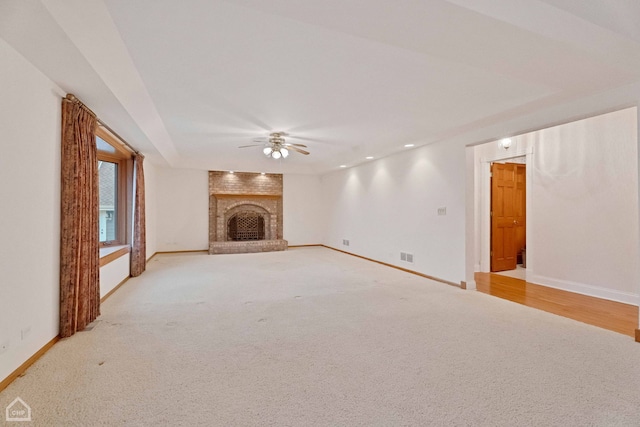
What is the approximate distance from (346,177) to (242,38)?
6.24m

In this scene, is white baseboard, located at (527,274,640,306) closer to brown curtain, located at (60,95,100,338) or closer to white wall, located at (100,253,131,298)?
brown curtain, located at (60,95,100,338)

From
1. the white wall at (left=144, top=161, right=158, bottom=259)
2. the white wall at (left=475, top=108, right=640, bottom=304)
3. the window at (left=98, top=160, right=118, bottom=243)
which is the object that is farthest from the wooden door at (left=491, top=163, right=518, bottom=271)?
the white wall at (left=144, top=161, right=158, bottom=259)

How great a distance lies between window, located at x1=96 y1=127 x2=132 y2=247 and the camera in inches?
193

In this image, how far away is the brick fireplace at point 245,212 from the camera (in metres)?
8.61

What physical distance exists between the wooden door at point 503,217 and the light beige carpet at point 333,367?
7.56 ft

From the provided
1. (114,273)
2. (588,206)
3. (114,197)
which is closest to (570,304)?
(588,206)

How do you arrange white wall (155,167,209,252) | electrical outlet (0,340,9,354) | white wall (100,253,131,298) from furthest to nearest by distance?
white wall (155,167,209,252), white wall (100,253,131,298), electrical outlet (0,340,9,354)

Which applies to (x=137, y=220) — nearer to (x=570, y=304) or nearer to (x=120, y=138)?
(x=120, y=138)

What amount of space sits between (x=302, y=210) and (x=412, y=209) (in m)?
4.68

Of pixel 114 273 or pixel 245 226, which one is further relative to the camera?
pixel 245 226

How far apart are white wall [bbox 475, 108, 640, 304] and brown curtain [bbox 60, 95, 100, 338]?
619cm

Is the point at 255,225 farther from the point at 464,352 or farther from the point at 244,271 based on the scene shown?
the point at 464,352

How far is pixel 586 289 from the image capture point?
13.8ft

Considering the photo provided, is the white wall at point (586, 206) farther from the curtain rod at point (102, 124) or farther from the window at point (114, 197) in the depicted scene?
the window at point (114, 197)
